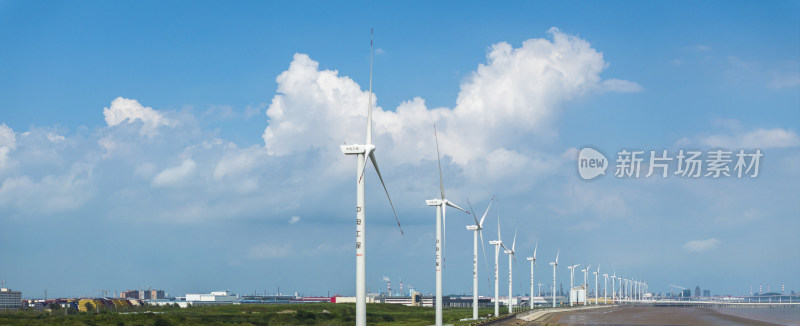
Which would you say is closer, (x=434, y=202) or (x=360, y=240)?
(x=360, y=240)

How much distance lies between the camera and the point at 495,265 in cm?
15400

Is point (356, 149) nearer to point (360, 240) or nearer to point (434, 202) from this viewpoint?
point (360, 240)

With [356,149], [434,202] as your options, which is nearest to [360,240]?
[356,149]

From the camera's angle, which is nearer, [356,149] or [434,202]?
[356,149]

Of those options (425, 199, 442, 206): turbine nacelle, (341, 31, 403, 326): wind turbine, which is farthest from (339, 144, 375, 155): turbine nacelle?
(425, 199, 442, 206): turbine nacelle

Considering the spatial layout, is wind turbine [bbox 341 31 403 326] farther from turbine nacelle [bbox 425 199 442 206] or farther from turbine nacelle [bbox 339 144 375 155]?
turbine nacelle [bbox 425 199 442 206]

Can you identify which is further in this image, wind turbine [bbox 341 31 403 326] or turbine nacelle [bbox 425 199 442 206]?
turbine nacelle [bbox 425 199 442 206]

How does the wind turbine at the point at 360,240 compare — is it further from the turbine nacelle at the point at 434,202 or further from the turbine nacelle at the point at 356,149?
the turbine nacelle at the point at 434,202

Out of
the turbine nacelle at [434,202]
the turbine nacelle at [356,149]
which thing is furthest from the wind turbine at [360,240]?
the turbine nacelle at [434,202]

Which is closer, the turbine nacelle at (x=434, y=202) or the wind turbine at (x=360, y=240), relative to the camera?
the wind turbine at (x=360, y=240)

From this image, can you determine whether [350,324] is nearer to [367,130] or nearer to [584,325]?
[584,325]

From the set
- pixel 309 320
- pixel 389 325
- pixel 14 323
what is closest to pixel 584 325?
pixel 389 325

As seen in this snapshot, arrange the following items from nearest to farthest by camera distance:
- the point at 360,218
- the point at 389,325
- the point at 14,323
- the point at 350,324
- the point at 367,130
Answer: the point at 360,218
the point at 367,130
the point at 14,323
the point at 389,325
the point at 350,324

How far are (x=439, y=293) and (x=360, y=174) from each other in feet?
126
